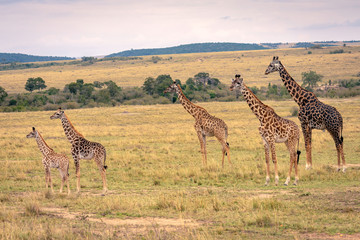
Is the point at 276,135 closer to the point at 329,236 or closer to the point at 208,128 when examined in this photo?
the point at 208,128

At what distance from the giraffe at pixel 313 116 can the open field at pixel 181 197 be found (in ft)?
2.76

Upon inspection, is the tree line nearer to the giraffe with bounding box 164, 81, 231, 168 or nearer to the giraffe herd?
the giraffe with bounding box 164, 81, 231, 168

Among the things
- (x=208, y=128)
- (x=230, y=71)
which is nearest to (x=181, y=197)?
(x=208, y=128)

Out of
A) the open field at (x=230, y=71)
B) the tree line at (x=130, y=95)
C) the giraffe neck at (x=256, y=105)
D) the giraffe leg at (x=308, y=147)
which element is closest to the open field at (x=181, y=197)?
the giraffe leg at (x=308, y=147)

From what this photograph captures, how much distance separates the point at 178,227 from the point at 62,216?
8.51 feet

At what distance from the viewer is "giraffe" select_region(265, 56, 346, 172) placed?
554 inches

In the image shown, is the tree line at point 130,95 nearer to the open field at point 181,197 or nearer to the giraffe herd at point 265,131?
the open field at point 181,197

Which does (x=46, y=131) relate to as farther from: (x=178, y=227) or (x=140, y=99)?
(x=140, y=99)

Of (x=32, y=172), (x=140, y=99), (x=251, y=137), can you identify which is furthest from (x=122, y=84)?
(x=32, y=172)

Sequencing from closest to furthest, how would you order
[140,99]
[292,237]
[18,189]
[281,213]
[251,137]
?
[292,237] < [281,213] < [18,189] < [251,137] < [140,99]

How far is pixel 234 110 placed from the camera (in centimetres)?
4284

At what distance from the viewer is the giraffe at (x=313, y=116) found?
14.1 meters

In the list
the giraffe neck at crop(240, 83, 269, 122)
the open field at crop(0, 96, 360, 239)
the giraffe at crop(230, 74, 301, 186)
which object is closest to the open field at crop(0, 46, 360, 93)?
the open field at crop(0, 96, 360, 239)

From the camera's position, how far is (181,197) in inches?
411
